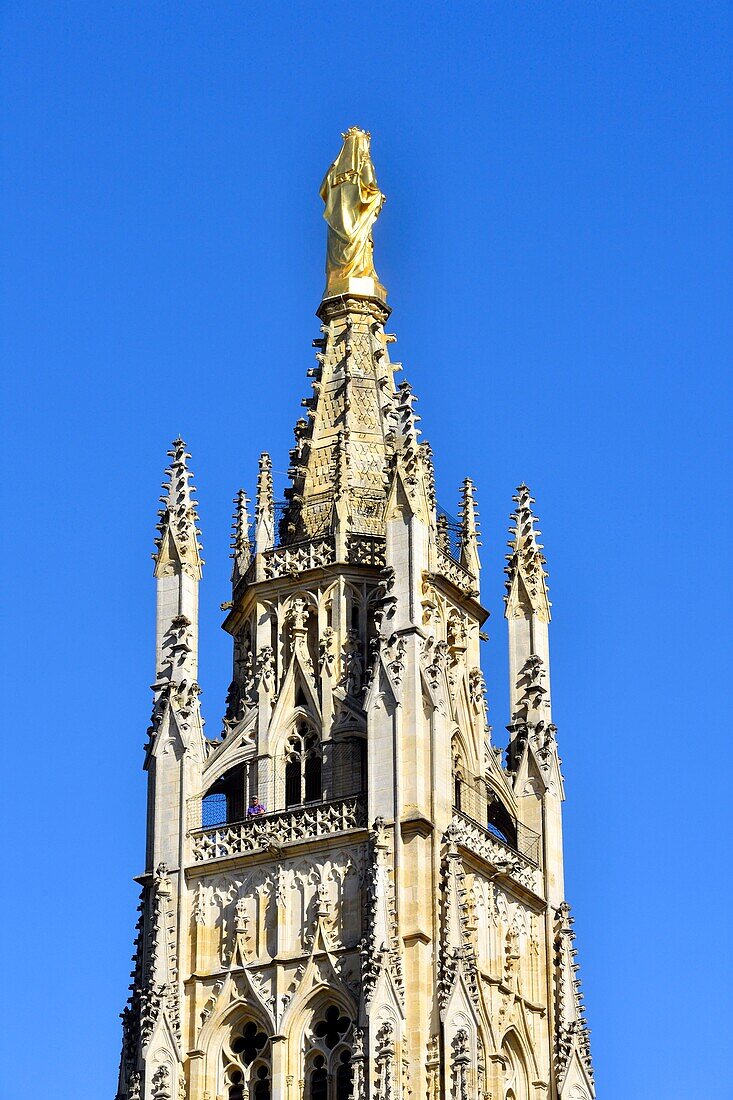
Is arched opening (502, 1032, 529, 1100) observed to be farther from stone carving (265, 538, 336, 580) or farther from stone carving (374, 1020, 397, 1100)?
stone carving (265, 538, 336, 580)

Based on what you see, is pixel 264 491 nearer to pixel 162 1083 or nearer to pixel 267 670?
pixel 267 670

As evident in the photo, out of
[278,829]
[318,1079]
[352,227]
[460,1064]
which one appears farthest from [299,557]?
[460,1064]

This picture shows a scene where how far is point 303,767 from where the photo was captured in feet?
198

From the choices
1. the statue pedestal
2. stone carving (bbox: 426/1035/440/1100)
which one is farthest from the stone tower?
the statue pedestal

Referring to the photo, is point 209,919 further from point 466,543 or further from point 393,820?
point 466,543

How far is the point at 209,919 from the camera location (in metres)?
58.8

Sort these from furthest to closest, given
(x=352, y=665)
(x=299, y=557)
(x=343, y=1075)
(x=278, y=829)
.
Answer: (x=299, y=557) → (x=352, y=665) → (x=278, y=829) → (x=343, y=1075)

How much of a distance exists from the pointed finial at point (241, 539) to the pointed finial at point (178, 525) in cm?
143

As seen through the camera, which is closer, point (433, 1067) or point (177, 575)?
point (433, 1067)

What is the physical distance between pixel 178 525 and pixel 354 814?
266 inches

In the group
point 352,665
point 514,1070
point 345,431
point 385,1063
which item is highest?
point 345,431

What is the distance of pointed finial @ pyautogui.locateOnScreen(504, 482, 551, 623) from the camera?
210ft

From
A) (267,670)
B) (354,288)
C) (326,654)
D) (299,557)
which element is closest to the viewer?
(326,654)

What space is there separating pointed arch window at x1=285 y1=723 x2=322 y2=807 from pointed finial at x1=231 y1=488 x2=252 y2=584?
3.89 metres
